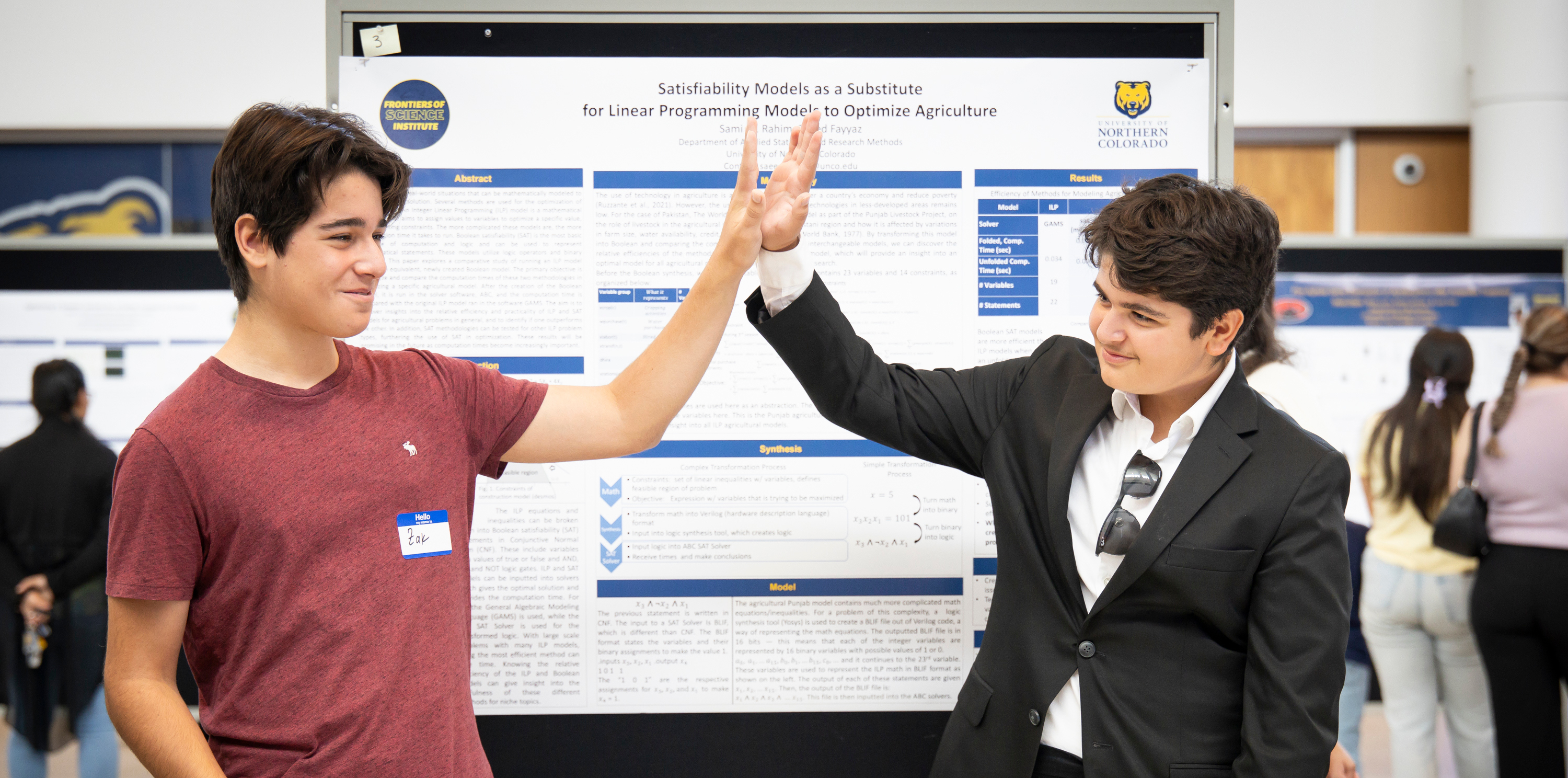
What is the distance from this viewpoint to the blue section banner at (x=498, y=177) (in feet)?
6.10

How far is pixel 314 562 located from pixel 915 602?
121cm

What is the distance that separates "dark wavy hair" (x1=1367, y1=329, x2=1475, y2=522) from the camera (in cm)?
317

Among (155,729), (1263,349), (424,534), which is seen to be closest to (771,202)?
(424,534)

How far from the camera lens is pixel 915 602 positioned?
1.90 metres

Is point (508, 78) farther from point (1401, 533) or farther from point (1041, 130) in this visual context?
point (1401, 533)

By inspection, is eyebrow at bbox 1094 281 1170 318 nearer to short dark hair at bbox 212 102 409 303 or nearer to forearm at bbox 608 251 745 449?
forearm at bbox 608 251 745 449

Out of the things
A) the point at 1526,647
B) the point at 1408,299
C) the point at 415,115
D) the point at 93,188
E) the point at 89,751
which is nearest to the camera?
the point at 415,115

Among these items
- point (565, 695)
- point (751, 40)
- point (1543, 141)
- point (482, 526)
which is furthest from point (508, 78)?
point (1543, 141)

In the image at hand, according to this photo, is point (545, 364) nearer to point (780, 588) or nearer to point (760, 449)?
point (760, 449)

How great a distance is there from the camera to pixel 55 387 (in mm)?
3045

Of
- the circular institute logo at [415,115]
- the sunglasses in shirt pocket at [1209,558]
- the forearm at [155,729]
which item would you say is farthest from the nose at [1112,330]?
the circular institute logo at [415,115]

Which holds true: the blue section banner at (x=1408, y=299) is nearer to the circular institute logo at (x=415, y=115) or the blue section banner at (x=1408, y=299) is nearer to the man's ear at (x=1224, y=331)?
the man's ear at (x=1224, y=331)

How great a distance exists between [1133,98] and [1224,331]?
84 cm

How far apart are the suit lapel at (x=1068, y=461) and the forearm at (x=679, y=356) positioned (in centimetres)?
56
